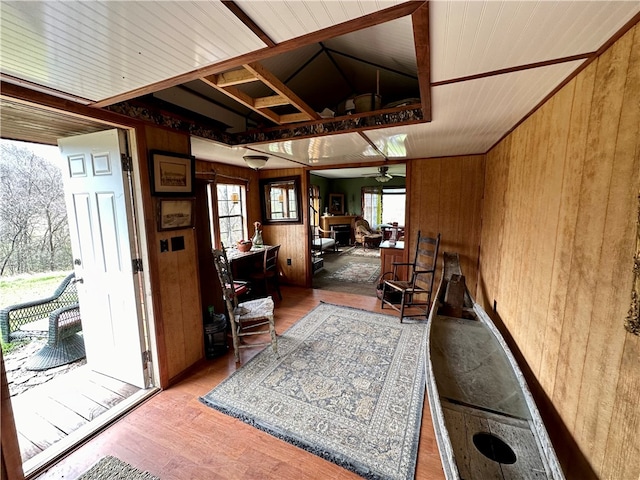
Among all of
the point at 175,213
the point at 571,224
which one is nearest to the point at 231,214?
the point at 175,213

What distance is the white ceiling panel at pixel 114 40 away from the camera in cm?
81

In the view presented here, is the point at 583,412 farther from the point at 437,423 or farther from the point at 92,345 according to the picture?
the point at 92,345

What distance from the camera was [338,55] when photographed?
244 centimetres

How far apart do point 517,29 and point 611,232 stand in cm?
79

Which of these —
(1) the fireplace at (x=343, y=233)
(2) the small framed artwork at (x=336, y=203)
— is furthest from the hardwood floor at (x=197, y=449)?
(2) the small framed artwork at (x=336, y=203)

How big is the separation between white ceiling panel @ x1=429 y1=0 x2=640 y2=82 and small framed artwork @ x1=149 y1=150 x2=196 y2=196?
1.99 m

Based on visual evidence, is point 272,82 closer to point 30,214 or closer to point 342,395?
point 342,395

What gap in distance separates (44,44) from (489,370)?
2.79 m

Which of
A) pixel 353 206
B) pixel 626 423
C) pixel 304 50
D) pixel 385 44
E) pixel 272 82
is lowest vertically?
pixel 626 423

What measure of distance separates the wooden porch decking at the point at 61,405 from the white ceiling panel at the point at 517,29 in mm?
3090

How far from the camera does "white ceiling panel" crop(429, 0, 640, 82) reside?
0.80 m

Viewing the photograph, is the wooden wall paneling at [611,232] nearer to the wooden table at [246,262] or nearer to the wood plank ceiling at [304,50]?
the wood plank ceiling at [304,50]

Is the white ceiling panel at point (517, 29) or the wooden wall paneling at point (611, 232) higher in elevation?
Result: the white ceiling panel at point (517, 29)

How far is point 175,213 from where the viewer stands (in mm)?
2207
